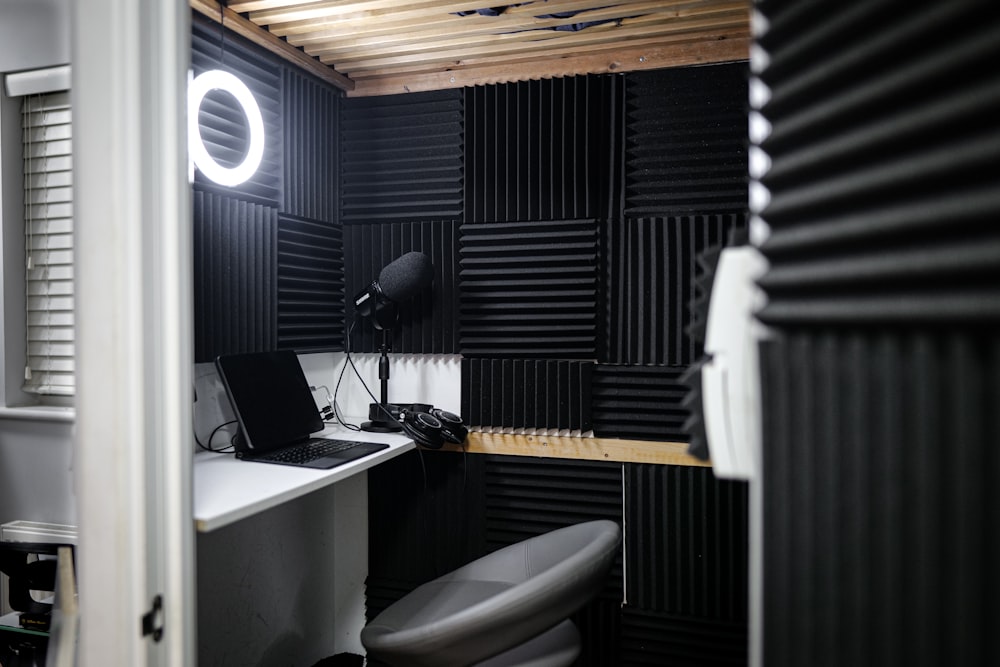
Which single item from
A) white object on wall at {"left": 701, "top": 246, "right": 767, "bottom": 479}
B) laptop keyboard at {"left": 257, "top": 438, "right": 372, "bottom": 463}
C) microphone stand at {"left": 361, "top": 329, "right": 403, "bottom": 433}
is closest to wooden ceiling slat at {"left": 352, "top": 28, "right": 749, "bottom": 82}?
microphone stand at {"left": 361, "top": 329, "right": 403, "bottom": 433}

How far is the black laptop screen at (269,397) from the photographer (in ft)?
6.86

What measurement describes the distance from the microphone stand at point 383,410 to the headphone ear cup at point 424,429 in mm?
96

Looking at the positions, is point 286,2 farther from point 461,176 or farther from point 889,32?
point 889,32

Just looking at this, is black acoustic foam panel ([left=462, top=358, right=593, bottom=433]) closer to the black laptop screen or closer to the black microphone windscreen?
the black microphone windscreen

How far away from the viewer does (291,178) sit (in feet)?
A: 8.41

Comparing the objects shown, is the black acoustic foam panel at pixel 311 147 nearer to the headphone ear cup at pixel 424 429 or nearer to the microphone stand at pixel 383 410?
the microphone stand at pixel 383 410

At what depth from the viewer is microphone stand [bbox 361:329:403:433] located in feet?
8.41

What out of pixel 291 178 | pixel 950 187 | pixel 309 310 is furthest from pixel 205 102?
pixel 950 187

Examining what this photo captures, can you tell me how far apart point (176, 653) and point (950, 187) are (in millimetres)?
1401

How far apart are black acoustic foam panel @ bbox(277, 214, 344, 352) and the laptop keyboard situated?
47 centimetres

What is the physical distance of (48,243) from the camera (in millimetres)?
2078

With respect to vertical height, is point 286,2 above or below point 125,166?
above

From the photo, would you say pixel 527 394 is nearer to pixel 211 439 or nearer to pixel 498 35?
pixel 211 439

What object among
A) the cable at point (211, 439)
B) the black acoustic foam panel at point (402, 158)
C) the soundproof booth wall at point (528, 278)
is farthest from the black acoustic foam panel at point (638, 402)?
the cable at point (211, 439)
